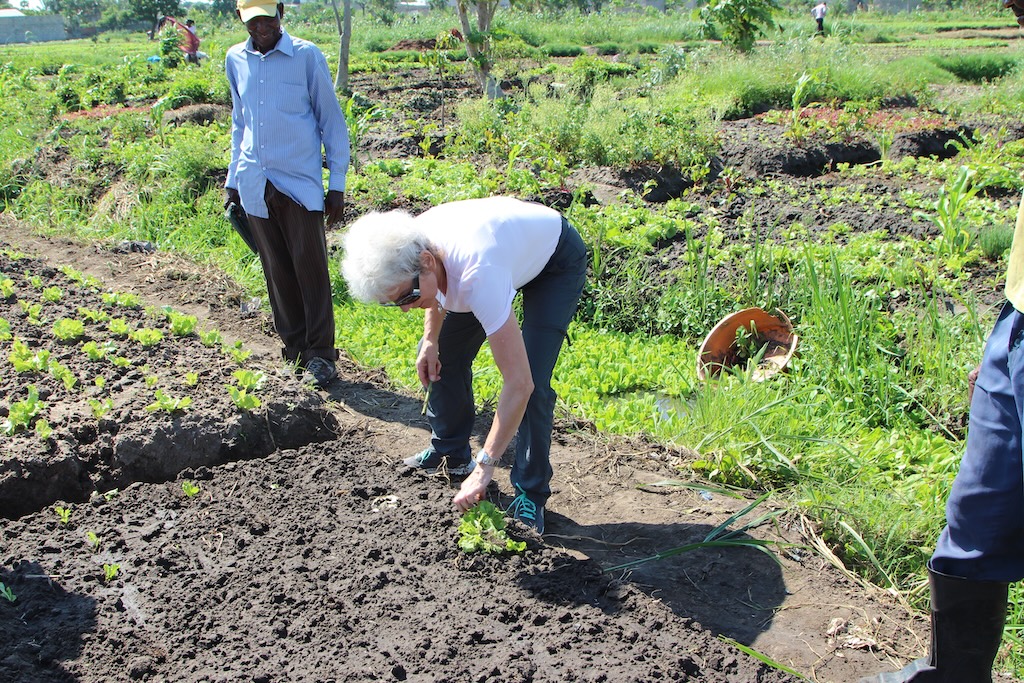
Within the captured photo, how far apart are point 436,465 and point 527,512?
0.59 metres

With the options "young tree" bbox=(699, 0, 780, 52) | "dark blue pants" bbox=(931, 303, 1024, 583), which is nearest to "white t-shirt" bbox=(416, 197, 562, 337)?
"dark blue pants" bbox=(931, 303, 1024, 583)

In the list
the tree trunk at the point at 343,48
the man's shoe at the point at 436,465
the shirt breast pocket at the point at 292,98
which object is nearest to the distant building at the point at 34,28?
the tree trunk at the point at 343,48

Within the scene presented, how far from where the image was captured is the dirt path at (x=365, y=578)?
2922 mm

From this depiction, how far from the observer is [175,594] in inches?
127

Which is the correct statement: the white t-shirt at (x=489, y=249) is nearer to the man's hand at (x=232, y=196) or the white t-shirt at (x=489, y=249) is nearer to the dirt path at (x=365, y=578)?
the dirt path at (x=365, y=578)

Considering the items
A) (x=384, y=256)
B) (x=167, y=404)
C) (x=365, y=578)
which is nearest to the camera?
(x=384, y=256)

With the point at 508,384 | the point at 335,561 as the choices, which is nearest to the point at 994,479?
the point at 508,384

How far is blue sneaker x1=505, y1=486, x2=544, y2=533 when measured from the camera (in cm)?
365

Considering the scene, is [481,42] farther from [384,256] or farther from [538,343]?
[384,256]

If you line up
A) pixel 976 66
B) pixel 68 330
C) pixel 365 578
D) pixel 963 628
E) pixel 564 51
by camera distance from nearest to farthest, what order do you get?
pixel 963 628, pixel 365 578, pixel 68 330, pixel 976 66, pixel 564 51

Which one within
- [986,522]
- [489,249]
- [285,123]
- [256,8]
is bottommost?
[986,522]

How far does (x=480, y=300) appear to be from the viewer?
2.89m

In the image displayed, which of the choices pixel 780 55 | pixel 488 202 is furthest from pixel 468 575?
pixel 780 55

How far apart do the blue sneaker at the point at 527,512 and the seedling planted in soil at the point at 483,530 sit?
12.0 inches
